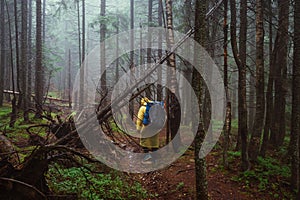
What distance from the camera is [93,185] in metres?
5.35

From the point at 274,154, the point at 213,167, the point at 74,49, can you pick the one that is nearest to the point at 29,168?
the point at 213,167

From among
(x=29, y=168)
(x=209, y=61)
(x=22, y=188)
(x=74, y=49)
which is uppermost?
(x=74, y=49)

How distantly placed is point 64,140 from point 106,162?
269cm

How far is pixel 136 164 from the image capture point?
25.9 ft

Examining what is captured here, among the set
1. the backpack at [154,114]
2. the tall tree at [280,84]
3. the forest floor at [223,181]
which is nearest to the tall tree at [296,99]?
the forest floor at [223,181]

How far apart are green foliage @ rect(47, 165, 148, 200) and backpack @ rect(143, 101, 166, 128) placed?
7.10 feet

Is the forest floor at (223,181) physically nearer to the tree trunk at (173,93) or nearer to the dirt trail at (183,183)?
the dirt trail at (183,183)

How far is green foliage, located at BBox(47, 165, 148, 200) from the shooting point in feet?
16.4

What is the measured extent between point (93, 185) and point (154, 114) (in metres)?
3.08

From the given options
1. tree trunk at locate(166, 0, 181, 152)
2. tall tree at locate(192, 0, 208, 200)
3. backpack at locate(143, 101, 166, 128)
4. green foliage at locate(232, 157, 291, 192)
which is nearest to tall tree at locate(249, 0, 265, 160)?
green foliage at locate(232, 157, 291, 192)

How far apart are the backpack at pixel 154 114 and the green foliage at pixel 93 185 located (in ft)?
7.10

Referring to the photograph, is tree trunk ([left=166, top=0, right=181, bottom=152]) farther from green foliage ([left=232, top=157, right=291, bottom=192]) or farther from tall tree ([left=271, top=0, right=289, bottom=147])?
tall tree ([left=271, top=0, right=289, bottom=147])

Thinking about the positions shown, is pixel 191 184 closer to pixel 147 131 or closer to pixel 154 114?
pixel 147 131

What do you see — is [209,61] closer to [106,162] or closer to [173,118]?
[173,118]
